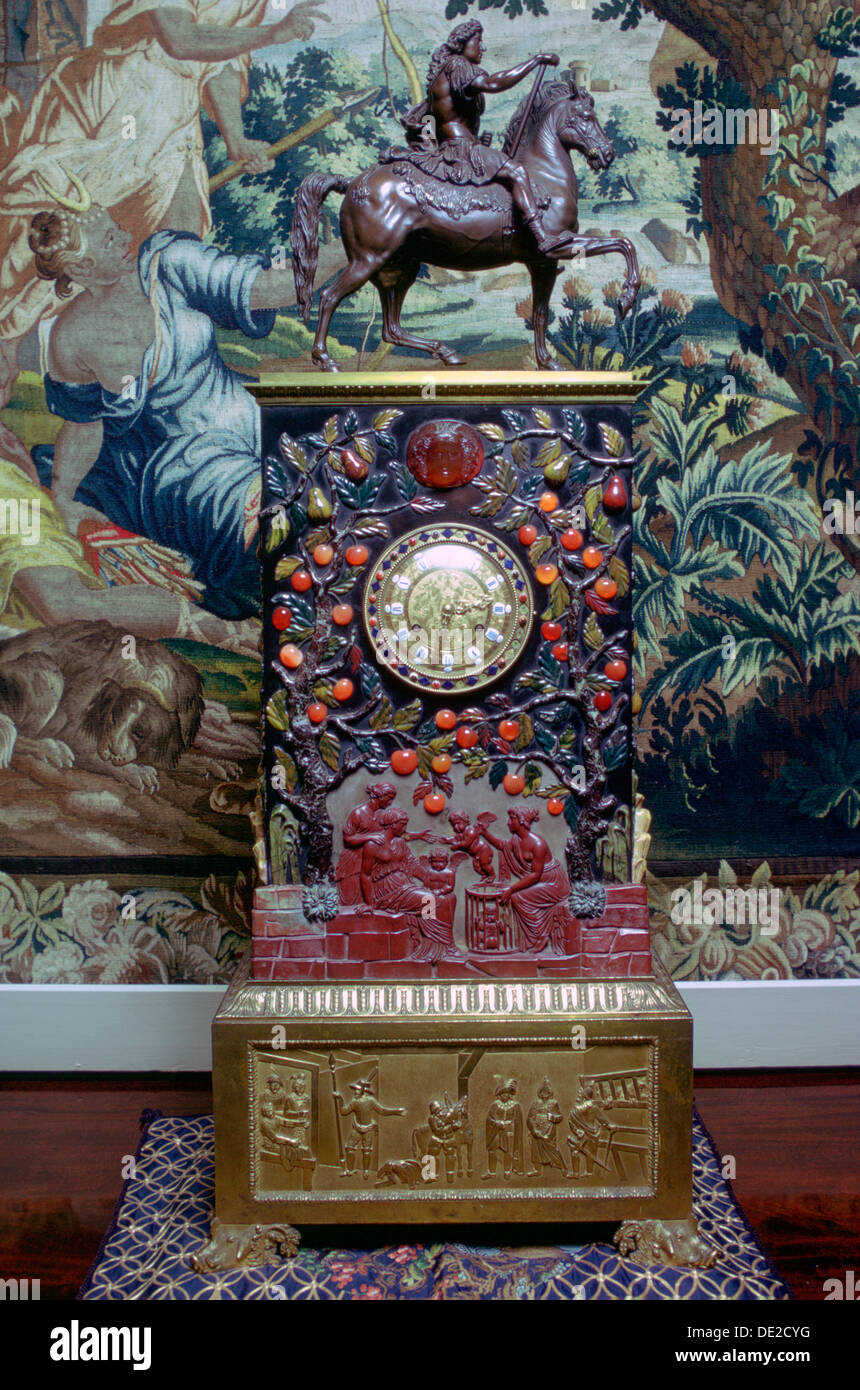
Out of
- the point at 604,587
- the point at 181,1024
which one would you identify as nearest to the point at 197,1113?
the point at 181,1024

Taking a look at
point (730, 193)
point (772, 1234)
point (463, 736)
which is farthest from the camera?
point (730, 193)

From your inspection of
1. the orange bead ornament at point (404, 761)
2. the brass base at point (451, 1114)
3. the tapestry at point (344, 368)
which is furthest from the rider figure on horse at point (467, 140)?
the brass base at point (451, 1114)

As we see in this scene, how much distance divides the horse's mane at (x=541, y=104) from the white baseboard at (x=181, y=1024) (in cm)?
374

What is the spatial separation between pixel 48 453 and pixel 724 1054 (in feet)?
14.2

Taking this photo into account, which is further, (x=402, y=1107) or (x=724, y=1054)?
(x=724, y=1054)

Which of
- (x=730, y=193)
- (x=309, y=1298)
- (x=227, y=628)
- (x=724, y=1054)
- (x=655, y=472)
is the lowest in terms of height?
(x=724, y=1054)

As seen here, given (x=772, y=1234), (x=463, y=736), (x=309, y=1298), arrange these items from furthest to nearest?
(x=772, y=1234)
(x=463, y=736)
(x=309, y=1298)

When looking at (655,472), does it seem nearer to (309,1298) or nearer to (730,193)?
(730,193)

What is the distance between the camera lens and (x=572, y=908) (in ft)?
11.5

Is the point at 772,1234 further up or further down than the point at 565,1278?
further down

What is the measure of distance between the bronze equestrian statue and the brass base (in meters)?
2.26

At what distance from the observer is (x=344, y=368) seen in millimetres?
4918

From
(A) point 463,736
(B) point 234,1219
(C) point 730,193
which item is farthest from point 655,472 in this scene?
(B) point 234,1219

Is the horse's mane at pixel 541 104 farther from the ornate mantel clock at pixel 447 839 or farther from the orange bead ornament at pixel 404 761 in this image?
the orange bead ornament at pixel 404 761
